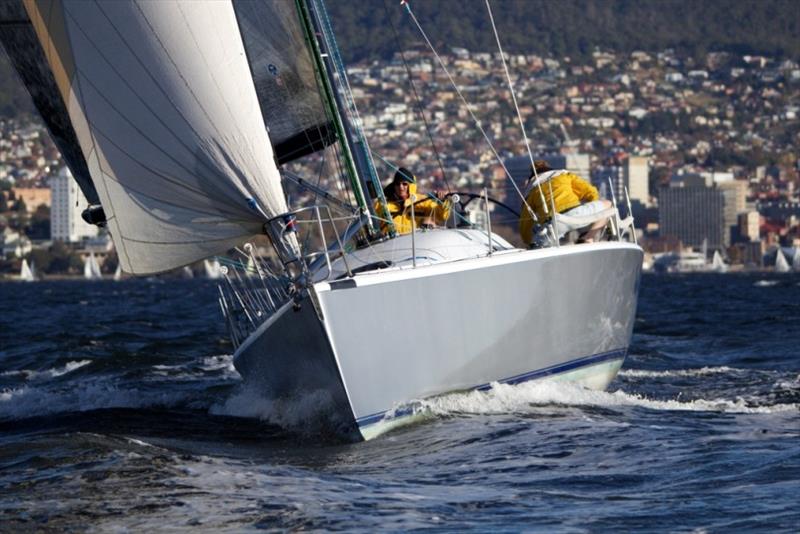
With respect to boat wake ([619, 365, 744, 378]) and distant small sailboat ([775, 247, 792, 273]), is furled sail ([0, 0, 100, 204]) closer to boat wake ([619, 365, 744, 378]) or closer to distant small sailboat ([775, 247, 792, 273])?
boat wake ([619, 365, 744, 378])

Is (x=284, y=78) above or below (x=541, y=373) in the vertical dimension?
above

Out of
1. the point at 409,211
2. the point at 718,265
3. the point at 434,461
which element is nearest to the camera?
the point at 434,461

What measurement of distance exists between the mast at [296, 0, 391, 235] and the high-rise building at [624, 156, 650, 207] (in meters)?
107

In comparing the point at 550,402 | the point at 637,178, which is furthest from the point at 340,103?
the point at 637,178

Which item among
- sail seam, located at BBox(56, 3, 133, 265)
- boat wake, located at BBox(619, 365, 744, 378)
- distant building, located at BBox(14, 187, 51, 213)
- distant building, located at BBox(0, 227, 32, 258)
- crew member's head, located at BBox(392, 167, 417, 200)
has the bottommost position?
boat wake, located at BBox(619, 365, 744, 378)

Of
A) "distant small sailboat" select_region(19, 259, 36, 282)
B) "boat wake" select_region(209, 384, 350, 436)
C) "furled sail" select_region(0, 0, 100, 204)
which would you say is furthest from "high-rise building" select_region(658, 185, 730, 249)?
"boat wake" select_region(209, 384, 350, 436)

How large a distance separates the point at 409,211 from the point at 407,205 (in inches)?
4.8

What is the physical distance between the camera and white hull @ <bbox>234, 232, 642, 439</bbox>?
9.51 meters

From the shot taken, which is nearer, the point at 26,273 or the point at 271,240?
the point at 271,240

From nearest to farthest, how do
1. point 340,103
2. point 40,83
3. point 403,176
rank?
point 340,103 < point 403,176 < point 40,83

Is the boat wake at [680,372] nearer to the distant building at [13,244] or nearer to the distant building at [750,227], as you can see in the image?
the distant building at [13,244]

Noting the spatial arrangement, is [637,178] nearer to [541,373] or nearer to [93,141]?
[541,373]

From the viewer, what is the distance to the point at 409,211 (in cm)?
1117

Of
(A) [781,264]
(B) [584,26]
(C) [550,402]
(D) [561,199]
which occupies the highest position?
(B) [584,26]
